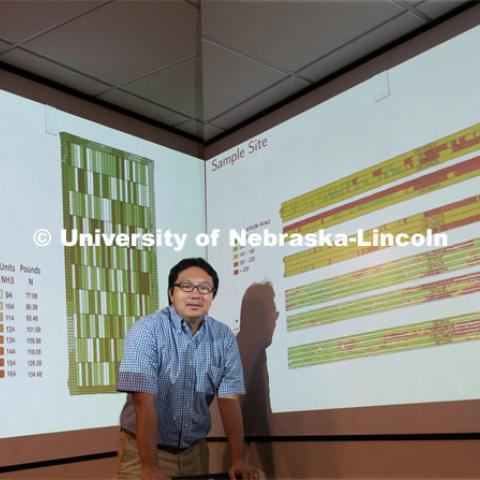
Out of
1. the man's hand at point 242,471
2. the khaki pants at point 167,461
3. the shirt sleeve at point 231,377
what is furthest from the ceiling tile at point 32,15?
the man's hand at point 242,471

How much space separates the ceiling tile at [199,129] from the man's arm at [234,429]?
875mm

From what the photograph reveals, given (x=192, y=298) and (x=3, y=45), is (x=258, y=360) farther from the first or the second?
(x=3, y=45)

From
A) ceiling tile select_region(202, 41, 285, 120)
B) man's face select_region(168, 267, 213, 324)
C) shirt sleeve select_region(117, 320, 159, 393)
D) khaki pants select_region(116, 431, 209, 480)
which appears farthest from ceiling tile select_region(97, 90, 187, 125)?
khaki pants select_region(116, 431, 209, 480)

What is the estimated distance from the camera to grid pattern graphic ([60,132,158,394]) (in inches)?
71.7

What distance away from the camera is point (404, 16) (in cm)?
190

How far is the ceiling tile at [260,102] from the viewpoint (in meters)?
2.12

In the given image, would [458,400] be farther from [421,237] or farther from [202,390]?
[202,390]

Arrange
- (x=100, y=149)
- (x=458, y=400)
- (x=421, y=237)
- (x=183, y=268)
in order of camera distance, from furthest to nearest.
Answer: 1. (x=100, y=149)
2. (x=183, y=268)
3. (x=421, y=237)
4. (x=458, y=400)

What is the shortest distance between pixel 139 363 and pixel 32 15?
41.3 inches

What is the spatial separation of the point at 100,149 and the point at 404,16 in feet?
3.09

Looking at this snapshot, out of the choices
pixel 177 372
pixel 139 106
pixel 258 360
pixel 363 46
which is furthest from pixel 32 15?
pixel 258 360

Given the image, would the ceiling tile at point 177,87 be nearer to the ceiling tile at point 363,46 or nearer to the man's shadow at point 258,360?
the ceiling tile at point 363,46

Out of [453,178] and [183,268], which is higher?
[453,178]

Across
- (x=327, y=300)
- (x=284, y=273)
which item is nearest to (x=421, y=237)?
(x=327, y=300)
